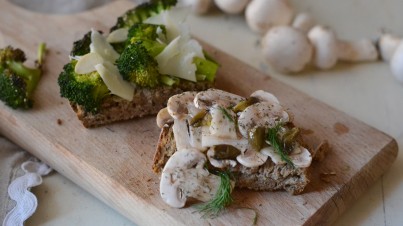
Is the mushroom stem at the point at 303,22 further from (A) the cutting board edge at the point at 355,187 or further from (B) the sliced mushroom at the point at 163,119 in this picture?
(B) the sliced mushroom at the point at 163,119

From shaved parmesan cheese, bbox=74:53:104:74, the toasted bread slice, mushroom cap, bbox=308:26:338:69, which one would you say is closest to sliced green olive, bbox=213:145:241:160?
the toasted bread slice

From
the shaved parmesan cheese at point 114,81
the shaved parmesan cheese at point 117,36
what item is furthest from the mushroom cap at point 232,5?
the shaved parmesan cheese at point 114,81

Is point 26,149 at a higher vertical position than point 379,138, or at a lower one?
lower

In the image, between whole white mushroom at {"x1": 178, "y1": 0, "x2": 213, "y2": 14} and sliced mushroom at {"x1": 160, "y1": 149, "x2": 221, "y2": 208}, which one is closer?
sliced mushroom at {"x1": 160, "y1": 149, "x2": 221, "y2": 208}

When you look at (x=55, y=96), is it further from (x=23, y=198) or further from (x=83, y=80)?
(x=23, y=198)

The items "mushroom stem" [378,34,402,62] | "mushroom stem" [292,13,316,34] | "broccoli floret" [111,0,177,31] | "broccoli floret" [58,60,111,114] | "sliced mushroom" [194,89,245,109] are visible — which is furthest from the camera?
"mushroom stem" [292,13,316,34]

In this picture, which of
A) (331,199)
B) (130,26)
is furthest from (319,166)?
(130,26)

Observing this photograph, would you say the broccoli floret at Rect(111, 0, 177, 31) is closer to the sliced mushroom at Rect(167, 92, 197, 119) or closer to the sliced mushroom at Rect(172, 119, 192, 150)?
the sliced mushroom at Rect(167, 92, 197, 119)
